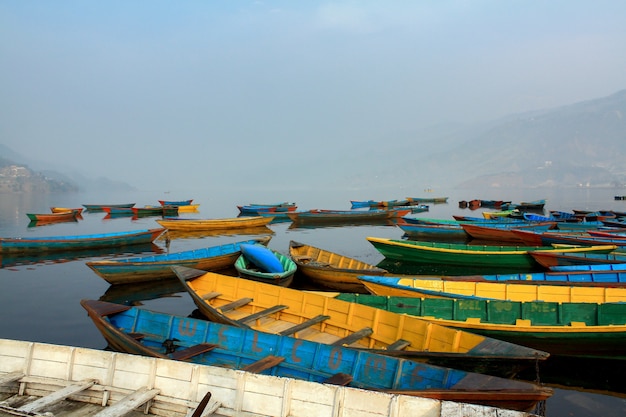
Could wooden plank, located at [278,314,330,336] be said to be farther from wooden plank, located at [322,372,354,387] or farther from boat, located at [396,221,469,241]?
boat, located at [396,221,469,241]

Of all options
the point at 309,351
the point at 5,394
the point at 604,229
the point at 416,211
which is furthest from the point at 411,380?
the point at 416,211

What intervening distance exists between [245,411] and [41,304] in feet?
49.3

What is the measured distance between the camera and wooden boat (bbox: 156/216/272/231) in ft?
122

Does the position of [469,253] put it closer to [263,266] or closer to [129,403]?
[263,266]

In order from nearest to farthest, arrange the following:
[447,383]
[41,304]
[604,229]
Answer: [447,383] → [41,304] → [604,229]

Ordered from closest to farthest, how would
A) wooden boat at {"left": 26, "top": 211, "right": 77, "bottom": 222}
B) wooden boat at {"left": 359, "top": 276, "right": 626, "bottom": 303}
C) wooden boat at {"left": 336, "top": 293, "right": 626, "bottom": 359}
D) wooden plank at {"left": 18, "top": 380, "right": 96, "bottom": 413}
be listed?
wooden plank at {"left": 18, "top": 380, "right": 96, "bottom": 413}
wooden boat at {"left": 336, "top": 293, "right": 626, "bottom": 359}
wooden boat at {"left": 359, "top": 276, "right": 626, "bottom": 303}
wooden boat at {"left": 26, "top": 211, "right": 77, "bottom": 222}

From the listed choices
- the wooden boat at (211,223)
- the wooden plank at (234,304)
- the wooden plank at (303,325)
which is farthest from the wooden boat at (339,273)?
the wooden boat at (211,223)

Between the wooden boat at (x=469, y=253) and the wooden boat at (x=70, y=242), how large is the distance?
17297 millimetres

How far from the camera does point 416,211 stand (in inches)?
2552

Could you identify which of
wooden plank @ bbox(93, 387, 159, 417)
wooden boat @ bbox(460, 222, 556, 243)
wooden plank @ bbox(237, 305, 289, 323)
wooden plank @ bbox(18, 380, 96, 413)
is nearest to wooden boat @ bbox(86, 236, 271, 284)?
wooden plank @ bbox(237, 305, 289, 323)

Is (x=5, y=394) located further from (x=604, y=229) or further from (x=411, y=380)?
(x=604, y=229)

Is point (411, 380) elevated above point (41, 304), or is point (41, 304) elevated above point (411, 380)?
point (411, 380)

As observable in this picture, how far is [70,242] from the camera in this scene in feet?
87.3

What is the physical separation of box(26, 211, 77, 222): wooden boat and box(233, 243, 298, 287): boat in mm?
41957
